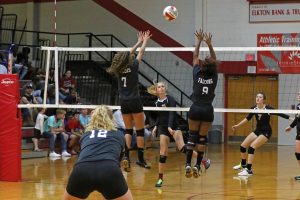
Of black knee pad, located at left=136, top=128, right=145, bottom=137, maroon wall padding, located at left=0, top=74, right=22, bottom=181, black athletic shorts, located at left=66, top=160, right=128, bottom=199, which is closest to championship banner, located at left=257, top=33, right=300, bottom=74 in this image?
maroon wall padding, located at left=0, top=74, right=22, bottom=181

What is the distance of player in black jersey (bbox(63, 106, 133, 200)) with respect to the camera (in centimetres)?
634

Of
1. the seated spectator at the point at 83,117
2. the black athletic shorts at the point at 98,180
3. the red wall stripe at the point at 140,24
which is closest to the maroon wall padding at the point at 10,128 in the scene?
the seated spectator at the point at 83,117

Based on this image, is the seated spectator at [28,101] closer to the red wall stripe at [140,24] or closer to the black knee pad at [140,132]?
the black knee pad at [140,132]

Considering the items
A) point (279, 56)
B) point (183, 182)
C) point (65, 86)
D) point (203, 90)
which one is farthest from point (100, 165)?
point (279, 56)

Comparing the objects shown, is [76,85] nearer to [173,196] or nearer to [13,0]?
[13,0]

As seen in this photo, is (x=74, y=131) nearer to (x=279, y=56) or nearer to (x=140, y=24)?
(x=140, y=24)

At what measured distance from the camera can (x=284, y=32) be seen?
2212 centimetres

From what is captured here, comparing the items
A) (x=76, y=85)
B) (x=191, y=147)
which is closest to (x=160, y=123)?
(x=191, y=147)

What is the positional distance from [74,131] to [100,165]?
12029 mm

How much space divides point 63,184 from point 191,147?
3045 mm

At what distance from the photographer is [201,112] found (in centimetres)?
1014

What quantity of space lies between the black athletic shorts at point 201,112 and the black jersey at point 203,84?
7 centimetres

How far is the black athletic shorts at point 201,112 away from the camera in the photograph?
10148mm

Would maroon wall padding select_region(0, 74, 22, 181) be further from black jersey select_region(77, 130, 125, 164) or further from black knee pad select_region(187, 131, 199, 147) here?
black jersey select_region(77, 130, 125, 164)
